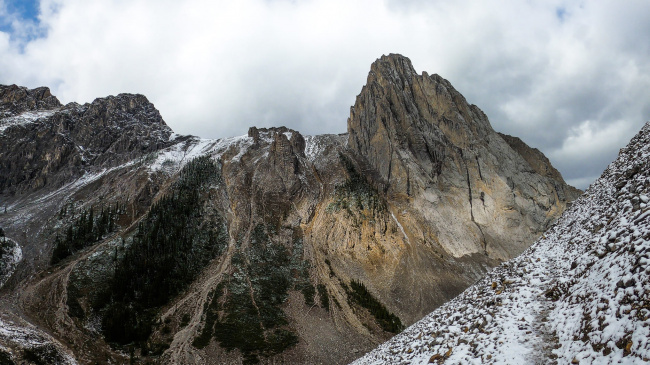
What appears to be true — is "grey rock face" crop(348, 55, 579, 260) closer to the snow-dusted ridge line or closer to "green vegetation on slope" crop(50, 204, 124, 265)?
"green vegetation on slope" crop(50, 204, 124, 265)

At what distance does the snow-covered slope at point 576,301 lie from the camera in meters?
7.09

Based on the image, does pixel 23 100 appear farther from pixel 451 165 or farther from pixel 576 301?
pixel 576 301

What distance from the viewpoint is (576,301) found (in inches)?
372

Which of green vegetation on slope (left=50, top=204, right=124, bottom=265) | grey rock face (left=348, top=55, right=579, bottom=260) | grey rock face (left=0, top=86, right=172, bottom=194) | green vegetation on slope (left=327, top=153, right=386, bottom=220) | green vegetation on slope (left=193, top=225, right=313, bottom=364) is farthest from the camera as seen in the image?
grey rock face (left=0, top=86, right=172, bottom=194)

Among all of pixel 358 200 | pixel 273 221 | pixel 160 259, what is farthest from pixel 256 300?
pixel 358 200

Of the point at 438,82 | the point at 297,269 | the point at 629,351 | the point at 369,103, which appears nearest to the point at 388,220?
the point at 297,269

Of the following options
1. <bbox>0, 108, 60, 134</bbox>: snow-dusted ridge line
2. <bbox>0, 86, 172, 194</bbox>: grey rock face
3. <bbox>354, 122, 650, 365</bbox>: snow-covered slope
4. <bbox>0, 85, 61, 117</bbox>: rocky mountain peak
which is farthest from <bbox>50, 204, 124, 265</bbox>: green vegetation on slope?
<bbox>0, 85, 61, 117</bbox>: rocky mountain peak

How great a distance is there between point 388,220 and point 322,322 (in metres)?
38.4

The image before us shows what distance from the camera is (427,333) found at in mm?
13617

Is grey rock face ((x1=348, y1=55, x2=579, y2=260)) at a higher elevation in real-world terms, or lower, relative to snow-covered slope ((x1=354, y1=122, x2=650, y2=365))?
higher

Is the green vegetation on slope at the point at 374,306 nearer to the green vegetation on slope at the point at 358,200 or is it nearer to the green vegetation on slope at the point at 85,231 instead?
the green vegetation on slope at the point at 358,200

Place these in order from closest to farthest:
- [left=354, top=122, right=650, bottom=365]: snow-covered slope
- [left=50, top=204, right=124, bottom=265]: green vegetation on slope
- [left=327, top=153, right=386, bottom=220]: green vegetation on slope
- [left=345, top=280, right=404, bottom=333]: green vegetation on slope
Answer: [left=354, top=122, right=650, bottom=365]: snow-covered slope → [left=345, top=280, right=404, bottom=333]: green vegetation on slope → [left=50, top=204, right=124, bottom=265]: green vegetation on slope → [left=327, top=153, right=386, bottom=220]: green vegetation on slope

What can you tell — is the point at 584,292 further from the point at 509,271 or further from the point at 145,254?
the point at 145,254

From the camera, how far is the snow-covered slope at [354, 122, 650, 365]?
7.09 m
